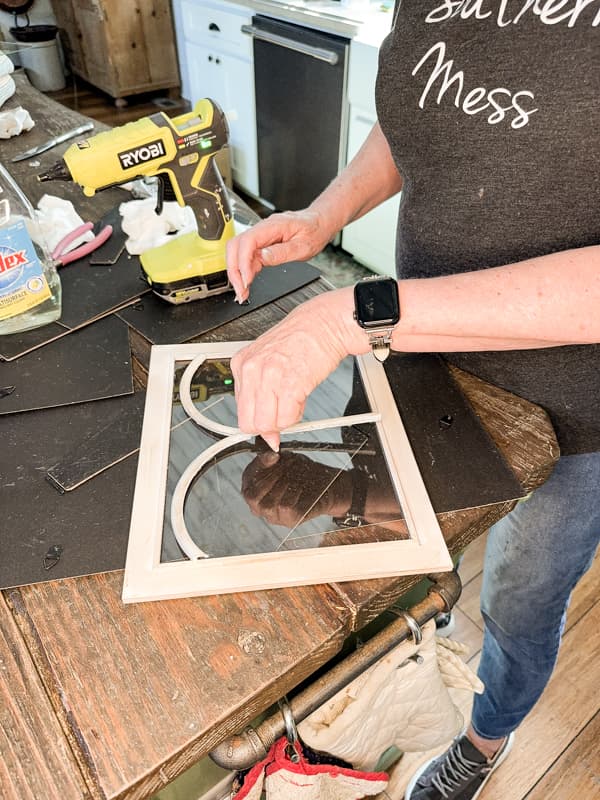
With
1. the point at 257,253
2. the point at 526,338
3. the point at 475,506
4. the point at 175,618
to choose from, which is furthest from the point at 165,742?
the point at 257,253

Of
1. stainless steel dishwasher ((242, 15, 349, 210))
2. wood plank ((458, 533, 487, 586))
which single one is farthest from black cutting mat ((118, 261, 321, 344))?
stainless steel dishwasher ((242, 15, 349, 210))

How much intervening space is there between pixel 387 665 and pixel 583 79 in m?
0.62

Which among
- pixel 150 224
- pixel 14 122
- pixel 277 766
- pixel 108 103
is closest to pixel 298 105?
pixel 14 122

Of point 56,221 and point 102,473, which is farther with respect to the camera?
point 56,221

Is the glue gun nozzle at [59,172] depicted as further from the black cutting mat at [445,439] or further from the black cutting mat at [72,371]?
the black cutting mat at [445,439]

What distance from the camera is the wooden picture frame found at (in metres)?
0.48

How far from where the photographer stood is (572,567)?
2.55 ft

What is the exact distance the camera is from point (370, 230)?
7.37 ft

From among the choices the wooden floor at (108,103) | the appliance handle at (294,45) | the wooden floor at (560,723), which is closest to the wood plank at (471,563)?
the wooden floor at (560,723)

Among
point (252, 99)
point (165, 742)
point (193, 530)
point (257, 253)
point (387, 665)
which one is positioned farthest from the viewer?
point (252, 99)

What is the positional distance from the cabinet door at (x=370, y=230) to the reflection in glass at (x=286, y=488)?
4.64ft

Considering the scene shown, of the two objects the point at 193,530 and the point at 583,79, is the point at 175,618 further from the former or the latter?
the point at 583,79

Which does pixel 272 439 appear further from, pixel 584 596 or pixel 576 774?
pixel 584 596

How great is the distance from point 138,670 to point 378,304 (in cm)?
37
